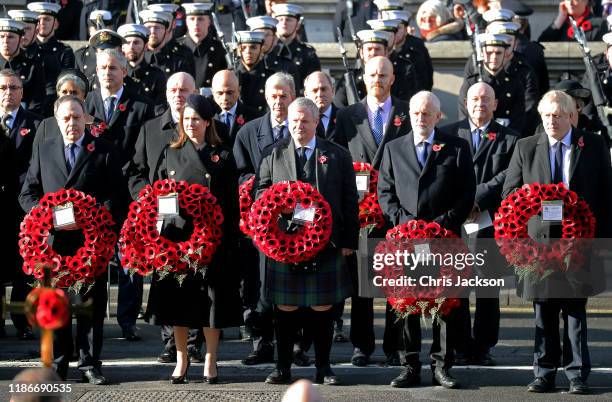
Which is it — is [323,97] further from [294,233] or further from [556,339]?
[556,339]

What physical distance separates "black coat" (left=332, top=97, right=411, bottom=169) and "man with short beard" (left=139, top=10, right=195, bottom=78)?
3611 mm

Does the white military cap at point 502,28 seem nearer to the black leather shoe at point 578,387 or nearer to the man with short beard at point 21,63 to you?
the man with short beard at point 21,63

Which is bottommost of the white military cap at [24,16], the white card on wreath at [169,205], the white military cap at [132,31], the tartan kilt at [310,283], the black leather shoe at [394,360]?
the black leather shoe at [394,360]

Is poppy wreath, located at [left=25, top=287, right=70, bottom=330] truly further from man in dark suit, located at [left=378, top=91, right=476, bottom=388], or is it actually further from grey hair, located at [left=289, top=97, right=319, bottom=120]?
man in dark suit, located at [left=378, top=91, right=476, bottom=388]

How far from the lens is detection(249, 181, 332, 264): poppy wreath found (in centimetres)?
1130

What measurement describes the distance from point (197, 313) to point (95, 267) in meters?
0.86

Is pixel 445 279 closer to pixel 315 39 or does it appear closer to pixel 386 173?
pixel 386 173

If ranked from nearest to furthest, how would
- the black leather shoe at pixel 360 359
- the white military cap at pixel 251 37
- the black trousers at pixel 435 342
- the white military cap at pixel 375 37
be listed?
the black trousers at pixel 435 342
the black leather shoe at pixel 360 359
the white military cap at pixel 375 37
the white military cap at pixel 251 37

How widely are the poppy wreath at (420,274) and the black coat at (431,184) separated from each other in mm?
158

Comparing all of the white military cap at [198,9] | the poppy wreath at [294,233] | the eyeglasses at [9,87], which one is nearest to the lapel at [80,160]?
the poppy wreath at [294,233]

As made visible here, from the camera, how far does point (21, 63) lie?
15664mm

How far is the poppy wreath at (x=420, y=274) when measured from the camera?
1148 centimetres

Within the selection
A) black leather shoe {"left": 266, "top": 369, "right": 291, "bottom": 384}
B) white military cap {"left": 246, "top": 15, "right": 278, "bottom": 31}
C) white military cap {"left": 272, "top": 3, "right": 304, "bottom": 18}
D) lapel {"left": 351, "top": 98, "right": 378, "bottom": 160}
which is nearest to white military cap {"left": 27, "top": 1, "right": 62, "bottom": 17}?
white military cap {"left": 246, "top": 15, "right": 278, "bottom": 31}

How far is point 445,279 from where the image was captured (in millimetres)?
11539
